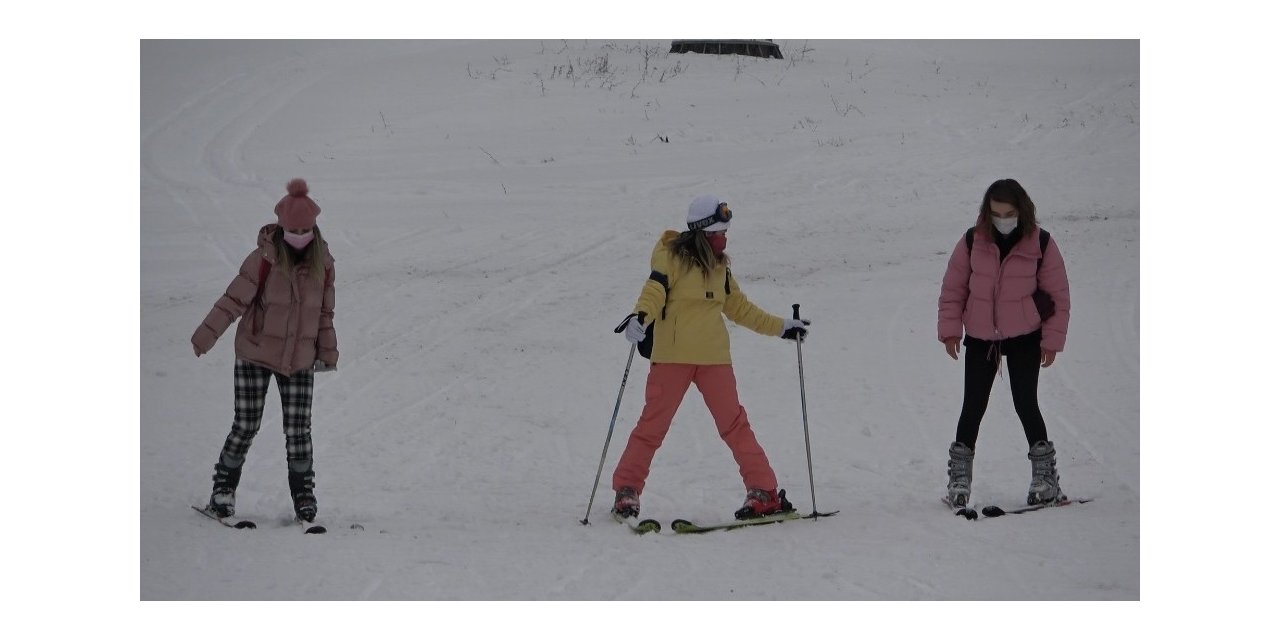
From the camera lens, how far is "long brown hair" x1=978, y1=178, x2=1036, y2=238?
6711 mm

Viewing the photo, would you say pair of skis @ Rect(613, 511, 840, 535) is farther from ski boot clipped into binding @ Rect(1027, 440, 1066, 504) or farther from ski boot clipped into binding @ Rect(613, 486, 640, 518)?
ski boot clipped into binding @ Rect(1027, 440, 1066, 504)

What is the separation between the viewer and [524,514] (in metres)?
7.18

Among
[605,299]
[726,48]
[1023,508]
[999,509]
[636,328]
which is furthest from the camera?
[726,48]

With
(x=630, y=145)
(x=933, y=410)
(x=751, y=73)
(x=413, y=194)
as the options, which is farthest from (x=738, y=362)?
(x=751, y=73)

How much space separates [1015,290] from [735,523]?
6.04ft

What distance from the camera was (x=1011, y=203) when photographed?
264 inches

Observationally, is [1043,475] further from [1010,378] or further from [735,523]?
[735,523]

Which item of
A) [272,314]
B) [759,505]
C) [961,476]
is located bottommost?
[759,505]

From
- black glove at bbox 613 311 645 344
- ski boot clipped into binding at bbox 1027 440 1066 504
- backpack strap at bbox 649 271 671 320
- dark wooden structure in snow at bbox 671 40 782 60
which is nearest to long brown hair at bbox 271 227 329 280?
black glove at bbox 613 311 645 344

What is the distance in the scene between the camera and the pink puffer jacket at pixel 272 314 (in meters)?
6.38

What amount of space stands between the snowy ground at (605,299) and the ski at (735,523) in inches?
3.4

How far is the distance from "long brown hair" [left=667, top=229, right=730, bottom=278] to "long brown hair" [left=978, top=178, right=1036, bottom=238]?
1377 millimetres

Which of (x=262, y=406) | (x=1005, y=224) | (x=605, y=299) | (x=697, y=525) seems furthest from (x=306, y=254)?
(x=605, y=299)

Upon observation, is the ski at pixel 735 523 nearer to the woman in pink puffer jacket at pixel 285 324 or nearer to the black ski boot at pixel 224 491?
the woman in pink puffer jacket at pixel 285 324
